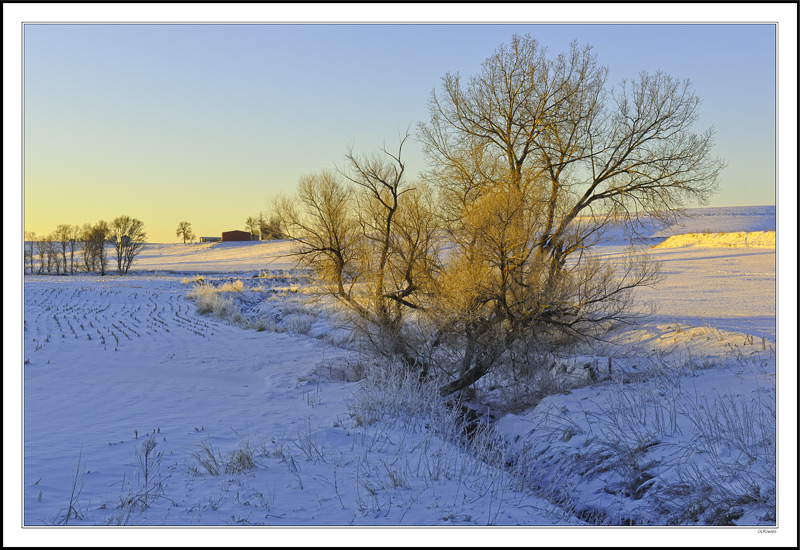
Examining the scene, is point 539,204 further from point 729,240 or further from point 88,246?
point 88,246

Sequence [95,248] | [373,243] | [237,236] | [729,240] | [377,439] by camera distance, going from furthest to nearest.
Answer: [237,236] < [95,248] < [729,240] < [373,243] < [377,439]

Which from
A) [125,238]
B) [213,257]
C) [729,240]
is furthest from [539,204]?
[213,257]

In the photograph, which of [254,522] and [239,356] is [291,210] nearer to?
[239,356]

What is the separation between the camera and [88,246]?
71375 mm

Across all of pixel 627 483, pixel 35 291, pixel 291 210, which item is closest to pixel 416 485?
pixel 627 483

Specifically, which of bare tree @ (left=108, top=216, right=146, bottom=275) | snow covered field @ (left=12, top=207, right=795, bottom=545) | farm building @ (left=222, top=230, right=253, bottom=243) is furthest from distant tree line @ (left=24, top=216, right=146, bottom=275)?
snow covered field @ (left=12, top=207, right=795, bottom=545)

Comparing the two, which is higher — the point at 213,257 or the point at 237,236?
the point at 237,236

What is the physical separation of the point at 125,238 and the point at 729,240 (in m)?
67.1

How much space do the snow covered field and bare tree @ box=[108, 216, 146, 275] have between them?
57.7 meters

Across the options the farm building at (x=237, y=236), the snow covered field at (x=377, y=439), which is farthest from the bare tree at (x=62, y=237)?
the snow covered field at (x=377, y=439)

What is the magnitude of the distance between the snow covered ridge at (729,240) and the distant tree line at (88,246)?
61.4 m

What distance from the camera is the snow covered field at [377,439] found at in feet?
18.3

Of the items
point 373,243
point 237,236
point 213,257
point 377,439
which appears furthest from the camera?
point 237,236

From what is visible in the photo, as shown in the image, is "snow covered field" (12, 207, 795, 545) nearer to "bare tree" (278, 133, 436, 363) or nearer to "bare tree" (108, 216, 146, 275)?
"bare tree" (278, 133, 436, 363)
